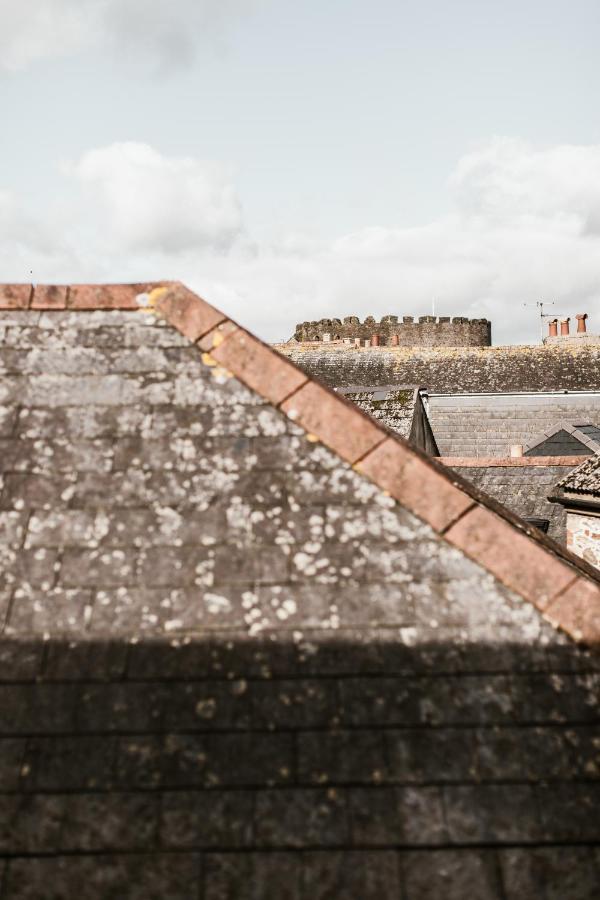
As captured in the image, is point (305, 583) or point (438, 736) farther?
point (305, 583)

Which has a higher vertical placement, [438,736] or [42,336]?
[42,336]

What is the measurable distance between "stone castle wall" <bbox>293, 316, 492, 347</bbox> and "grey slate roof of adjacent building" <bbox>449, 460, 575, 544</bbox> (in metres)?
37.6

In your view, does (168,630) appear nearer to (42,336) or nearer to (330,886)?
(330,886)

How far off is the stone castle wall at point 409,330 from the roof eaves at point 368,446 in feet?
167

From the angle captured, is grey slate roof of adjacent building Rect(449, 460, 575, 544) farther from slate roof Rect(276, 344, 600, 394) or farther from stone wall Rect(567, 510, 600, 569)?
slate roof Rect(276, 344, 600, 394)

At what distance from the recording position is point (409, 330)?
56.2 metres

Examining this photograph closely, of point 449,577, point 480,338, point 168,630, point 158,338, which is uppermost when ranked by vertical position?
point 480,338

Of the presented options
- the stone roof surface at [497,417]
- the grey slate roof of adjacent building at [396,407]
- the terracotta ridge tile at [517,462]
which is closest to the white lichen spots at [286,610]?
the terracotta ridge tile at [517,462]

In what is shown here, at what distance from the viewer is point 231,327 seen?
13.0 ft

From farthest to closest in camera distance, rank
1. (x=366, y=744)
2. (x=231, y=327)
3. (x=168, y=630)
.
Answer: (x=231, y=327) < (x=168, y=630) < (x=366, y=744)

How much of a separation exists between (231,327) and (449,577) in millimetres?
1895

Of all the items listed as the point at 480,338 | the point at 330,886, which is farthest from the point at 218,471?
the point at 480,338

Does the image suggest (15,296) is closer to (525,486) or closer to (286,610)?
(286,610)

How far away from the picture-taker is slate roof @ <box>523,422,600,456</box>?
22.0m
